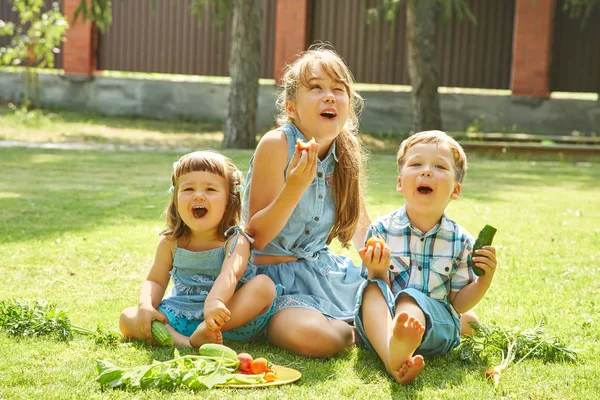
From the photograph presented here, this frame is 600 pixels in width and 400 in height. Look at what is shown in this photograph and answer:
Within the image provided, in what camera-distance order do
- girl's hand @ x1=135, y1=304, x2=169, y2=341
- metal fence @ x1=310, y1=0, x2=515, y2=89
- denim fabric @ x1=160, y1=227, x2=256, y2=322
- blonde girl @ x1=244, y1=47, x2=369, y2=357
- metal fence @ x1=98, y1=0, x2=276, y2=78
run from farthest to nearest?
metal fence @ x1=98, y1=0, x2=276, y2=78 < metal fence @ x1=310, y1=0, x2=515, y2=89 < denim fabric @ x1=160, y1=227, x2=256, y2=322 < blonde girl @ x1=244, y1=47, x2=369, y2=357 < girl's hand @ x1=135, y1=304, x2=169, y2=341

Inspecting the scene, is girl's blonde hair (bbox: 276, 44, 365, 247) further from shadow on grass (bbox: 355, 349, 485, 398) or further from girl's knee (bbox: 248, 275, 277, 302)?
shadow on grass (bbox: 355, 349, 485, 398)

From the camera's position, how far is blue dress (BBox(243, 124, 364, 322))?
4.05m

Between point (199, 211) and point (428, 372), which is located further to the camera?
point (199, 211)

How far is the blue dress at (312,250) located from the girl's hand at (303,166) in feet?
1.38

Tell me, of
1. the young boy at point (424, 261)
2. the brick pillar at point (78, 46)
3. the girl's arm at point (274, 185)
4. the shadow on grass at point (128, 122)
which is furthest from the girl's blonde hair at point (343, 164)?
the brick pillar at point (78, 46)

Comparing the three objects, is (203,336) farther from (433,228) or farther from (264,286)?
(433,228)

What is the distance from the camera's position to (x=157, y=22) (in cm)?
1811

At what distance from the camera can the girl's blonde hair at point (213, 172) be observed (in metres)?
3.89

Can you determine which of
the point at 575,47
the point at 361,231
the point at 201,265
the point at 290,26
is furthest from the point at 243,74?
the point at 201,265

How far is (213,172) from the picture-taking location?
153 inches

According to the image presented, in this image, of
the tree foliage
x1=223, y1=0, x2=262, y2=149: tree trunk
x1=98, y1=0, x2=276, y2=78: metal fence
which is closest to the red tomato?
x1=223, y1=0, x2=262, y2=149: tree trunk

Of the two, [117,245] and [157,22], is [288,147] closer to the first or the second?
[117,245]

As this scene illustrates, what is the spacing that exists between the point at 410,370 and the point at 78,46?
1595 cm

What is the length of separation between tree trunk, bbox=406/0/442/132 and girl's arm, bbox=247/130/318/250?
1069cm
